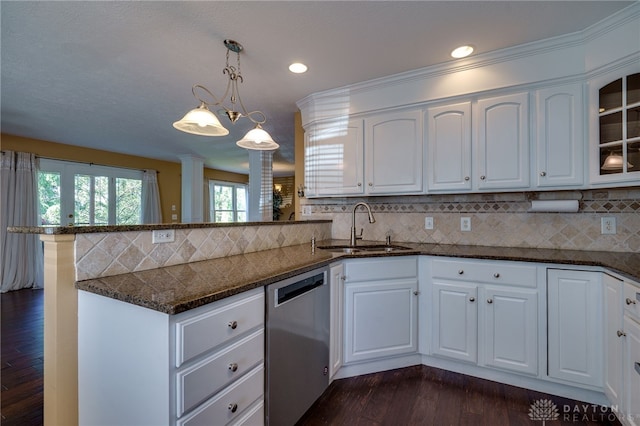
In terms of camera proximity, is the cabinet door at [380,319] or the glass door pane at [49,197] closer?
the cabinet door at [380,319]

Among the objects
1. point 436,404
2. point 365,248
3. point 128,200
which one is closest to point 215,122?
point 365,248

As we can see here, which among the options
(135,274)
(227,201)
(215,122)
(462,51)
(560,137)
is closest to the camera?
(135,274)

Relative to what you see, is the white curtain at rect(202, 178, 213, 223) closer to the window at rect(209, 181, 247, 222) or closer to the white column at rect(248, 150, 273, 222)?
the window at rect(209, 181, 247, 222)

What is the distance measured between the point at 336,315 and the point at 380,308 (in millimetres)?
355

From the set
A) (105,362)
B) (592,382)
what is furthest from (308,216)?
(592,382)

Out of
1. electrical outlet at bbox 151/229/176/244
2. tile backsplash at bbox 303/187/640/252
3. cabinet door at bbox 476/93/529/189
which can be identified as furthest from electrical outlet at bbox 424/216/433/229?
electrical outlet at bbox 151/229/176/244

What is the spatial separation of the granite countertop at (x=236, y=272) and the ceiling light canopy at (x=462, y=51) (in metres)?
1.45

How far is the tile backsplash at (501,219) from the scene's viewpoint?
2.01 meters

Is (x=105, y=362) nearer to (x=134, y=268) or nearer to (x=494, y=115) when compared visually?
(x=134, y=268)

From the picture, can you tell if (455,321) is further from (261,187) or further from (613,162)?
(261,187)

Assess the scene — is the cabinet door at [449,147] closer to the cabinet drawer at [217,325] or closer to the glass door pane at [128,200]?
the cabinet drawer at [217,325]

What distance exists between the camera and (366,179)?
2623 mm

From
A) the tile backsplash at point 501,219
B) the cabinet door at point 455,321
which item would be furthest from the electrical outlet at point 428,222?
the cabinet door at point 455,321

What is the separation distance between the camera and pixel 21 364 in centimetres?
220
